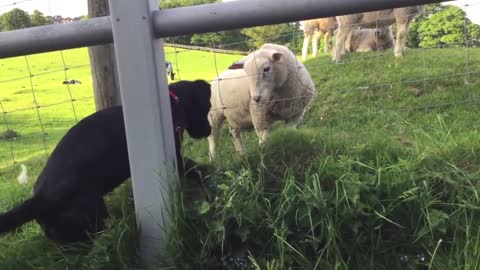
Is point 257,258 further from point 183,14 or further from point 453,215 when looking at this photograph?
point 183,14

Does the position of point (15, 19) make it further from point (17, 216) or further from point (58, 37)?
point (17, 216)

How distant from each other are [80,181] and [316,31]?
12.2 m

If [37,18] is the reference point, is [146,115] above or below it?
below

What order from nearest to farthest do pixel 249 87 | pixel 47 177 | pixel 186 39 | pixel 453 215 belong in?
1. pixel 453 215
2. pixel 47 177
3. pixel 186 39
4. pixel 249 87

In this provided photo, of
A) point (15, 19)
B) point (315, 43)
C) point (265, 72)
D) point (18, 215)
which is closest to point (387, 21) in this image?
point (265, 72)

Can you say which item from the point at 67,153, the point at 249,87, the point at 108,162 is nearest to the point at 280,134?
the point at 108,162

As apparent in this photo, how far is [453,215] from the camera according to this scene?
258 centimetres

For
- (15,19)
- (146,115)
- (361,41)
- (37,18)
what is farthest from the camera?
(361,41)

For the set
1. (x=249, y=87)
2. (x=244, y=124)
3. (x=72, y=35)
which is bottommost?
(x=244, y=124)

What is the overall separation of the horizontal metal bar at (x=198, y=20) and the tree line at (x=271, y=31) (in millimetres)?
587

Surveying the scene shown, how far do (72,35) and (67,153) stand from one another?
83 cm

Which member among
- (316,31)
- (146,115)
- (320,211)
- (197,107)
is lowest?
(316,31)

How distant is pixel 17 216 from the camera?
9.57 ft

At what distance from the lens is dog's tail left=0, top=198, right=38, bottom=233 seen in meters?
2.90
